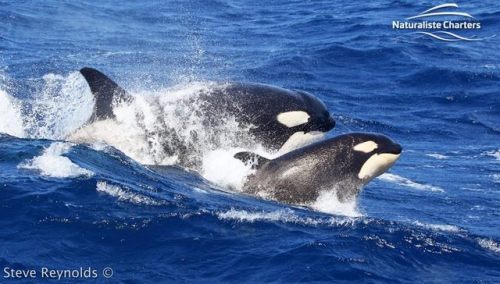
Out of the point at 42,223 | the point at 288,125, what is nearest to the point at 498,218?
the point at 288,125

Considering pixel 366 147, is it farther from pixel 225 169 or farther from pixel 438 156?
pixel 438 156

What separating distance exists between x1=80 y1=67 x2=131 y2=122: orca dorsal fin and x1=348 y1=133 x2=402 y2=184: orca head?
386cm

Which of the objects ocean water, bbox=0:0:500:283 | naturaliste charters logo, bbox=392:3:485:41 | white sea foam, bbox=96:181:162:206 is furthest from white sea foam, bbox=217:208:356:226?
naturaliste charters logo, bbox=392:3:485:41

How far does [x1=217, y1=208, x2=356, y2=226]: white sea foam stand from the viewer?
10438 millimetres

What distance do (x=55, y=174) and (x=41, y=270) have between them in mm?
2887

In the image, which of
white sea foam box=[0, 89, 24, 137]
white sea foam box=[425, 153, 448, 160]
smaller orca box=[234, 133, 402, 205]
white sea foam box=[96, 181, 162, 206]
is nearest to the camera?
white sea foam box=[96, 181, 162, 206]

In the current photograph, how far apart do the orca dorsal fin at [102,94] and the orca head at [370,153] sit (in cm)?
386

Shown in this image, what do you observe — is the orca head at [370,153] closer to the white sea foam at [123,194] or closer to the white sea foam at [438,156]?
the white sea foam at [123,194]

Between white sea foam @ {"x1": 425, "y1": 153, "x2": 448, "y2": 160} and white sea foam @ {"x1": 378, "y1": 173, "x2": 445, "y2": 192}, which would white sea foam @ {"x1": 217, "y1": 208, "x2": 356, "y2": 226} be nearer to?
white sea foam @ {"x1": 378, "y1": 173, "x2": 445, "y2": 192}

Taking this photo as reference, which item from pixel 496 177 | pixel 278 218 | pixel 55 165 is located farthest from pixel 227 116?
pixel 496 177

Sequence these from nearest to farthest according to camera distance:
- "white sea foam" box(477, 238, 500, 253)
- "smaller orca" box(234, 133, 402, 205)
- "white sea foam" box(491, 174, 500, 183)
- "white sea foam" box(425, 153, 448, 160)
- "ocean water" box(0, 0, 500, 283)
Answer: "ocean water" box(0, 0, 500, 283) < "white sea foam" box(477, 238, 500, 253) < "smaller orca" box(234, 133, 402, 205) < "white sea foam" box(491, 174, 500, 183) < "white sea foam" box(425, 153, 448, 160)

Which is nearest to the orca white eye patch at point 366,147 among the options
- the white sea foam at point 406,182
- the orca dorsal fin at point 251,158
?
the orca dorsal fin at point 251,158

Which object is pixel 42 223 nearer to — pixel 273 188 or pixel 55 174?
pixel 55 174

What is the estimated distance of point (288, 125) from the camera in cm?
1371
